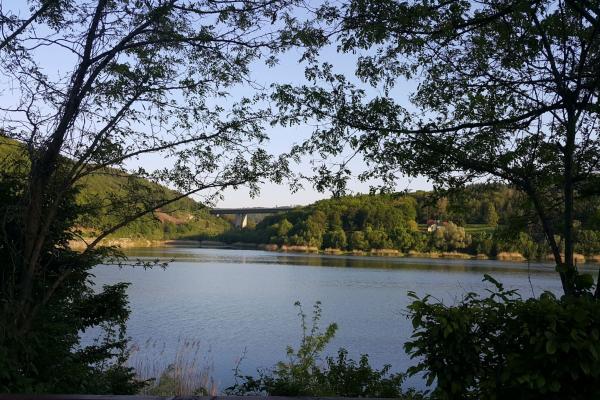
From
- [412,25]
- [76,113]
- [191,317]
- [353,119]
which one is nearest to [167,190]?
[76,113]

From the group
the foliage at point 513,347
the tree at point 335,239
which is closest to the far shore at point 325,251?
the tree at point 335,239

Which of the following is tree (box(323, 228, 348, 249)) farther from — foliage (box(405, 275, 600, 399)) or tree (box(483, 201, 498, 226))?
foliage (box(405, 275, 600, 399))

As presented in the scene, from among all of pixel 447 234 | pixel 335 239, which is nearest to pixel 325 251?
pixel 335 239

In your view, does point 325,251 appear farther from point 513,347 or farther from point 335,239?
point 513,347

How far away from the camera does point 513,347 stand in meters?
2.88

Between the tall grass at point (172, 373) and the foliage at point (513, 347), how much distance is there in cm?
685

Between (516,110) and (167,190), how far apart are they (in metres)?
4.85

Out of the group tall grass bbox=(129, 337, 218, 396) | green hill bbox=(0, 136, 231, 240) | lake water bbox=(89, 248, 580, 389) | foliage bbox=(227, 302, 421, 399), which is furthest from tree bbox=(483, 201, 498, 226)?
tall grass bbox=(129, 337, 218, 396)

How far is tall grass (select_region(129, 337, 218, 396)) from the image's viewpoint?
1057 centimetres

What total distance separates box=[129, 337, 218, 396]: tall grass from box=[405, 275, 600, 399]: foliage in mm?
6846

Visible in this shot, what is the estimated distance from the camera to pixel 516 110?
7387 mm

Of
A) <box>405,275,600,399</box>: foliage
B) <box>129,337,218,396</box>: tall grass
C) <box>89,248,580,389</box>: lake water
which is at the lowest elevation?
<box>89,248,580,389</box>: lake water

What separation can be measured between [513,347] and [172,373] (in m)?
10.0

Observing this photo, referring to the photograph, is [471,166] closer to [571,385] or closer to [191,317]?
[571,385]
